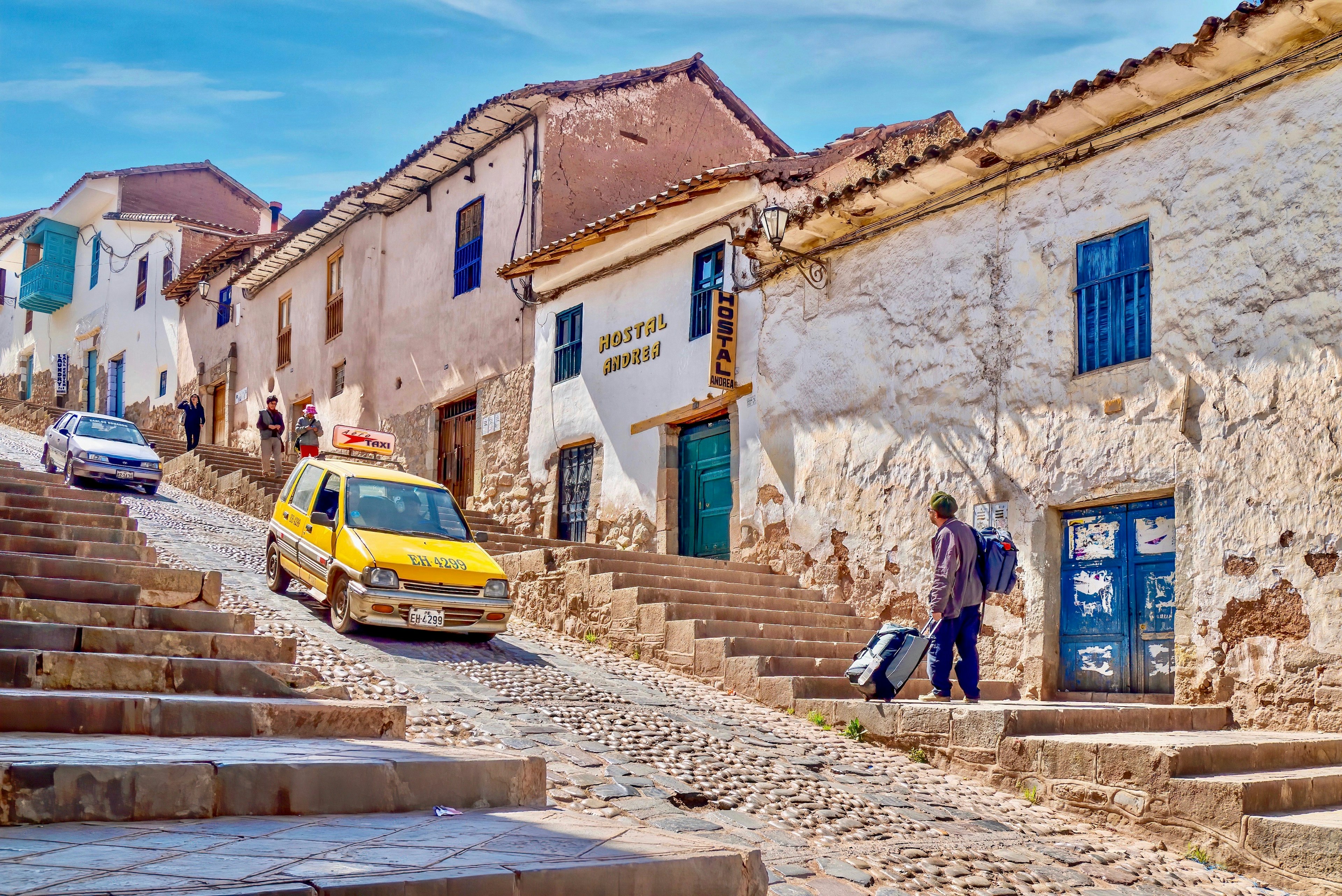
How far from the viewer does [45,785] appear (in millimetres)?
3887

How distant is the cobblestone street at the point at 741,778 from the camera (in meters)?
5.89

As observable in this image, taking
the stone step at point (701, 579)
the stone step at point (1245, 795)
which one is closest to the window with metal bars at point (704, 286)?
the stone step at point (701, 579)

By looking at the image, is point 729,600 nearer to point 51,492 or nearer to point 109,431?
point 51,492

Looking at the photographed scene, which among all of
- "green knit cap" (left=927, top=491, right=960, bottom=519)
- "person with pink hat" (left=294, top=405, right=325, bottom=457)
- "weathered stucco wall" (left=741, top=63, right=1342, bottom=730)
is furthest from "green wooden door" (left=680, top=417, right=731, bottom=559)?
"person with pink hat" (left=294, top=405, right=325, bottom=457)

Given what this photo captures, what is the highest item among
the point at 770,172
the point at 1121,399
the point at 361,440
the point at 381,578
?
the point at 770,172

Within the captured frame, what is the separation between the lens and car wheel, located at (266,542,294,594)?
1241 centimetres

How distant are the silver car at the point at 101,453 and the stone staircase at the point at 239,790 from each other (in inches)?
515

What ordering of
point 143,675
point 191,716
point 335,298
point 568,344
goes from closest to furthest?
point 191,716, point 143,675, point 568,344, point 335,298

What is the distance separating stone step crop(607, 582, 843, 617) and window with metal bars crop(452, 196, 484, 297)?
35.3ft

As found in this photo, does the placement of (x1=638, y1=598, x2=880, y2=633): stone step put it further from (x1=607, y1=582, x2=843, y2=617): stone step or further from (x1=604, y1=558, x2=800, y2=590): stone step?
(x1=604, y1=558, x2=800, y2=590): stone step

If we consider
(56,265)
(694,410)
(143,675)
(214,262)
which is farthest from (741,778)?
(56,265)

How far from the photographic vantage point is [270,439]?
69.7 ft

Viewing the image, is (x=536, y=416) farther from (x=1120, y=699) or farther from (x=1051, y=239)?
(x=1120, y=699)

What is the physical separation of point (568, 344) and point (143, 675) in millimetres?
12324
